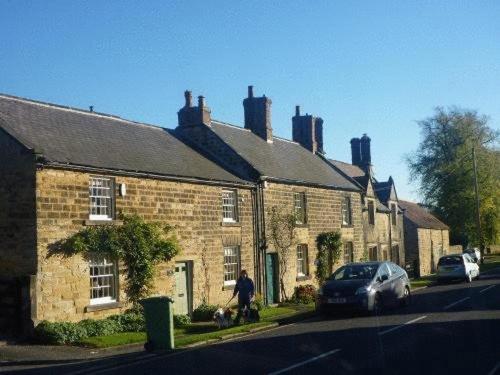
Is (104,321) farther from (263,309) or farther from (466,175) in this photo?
(466,175)

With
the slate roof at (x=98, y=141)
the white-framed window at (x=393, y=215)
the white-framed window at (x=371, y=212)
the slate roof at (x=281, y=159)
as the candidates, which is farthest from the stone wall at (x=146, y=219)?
the white-framed window at (x=393, y=215)

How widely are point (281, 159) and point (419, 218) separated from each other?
25988 millimetres

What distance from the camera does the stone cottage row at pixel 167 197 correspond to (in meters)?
16.5

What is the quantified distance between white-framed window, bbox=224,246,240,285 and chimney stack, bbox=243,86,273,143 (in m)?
10.1

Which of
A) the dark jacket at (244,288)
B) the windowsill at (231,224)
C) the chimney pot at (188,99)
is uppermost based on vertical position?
the chimney pot at (188,99)

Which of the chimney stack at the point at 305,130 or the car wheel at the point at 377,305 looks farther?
the chimney stack at the point at 305,130

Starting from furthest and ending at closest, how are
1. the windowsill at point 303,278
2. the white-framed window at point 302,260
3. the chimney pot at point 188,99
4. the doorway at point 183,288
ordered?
the white-framed window at point 302,260 → the chimney pot at point 188,99 → the windowsill at point 303,278 → the doorway at point 183,288

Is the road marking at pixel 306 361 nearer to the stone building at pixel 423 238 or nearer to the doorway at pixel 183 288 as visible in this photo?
the doorway at pixel 183 288

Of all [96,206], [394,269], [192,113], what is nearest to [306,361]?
[96,206]

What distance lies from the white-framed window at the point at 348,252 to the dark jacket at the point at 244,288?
15162 millimetres

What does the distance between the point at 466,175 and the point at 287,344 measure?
4813 centimetres

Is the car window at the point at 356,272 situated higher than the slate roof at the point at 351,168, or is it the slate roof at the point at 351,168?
the slate roof at the point at 351,168

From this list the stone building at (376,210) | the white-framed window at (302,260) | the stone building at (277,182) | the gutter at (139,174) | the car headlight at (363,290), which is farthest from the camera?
the stone building at (376,210)

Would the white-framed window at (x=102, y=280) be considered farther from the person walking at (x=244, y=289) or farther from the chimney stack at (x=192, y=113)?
the chimney stack at (x=192, y=113)
